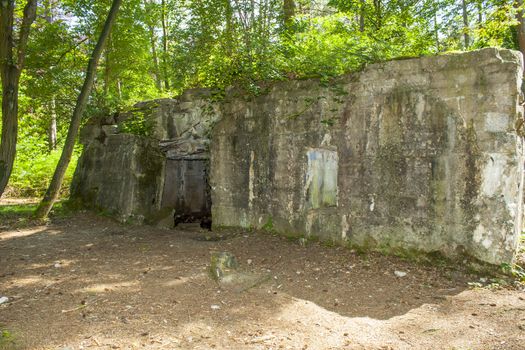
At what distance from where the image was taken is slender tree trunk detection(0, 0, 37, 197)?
7148mm

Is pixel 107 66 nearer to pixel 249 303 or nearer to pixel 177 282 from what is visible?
pixel 177 282

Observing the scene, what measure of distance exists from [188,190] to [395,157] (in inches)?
243

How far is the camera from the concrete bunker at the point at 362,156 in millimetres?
4539

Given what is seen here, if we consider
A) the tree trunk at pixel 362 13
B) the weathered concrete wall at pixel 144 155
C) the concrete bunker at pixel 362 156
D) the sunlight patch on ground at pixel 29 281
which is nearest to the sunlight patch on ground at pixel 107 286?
the sunlight patch on ground at pixel 29 281

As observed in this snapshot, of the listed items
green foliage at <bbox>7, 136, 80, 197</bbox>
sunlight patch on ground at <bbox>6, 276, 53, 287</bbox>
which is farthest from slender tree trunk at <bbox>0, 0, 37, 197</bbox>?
green foliage at <bbox>7, 136, 80, 197</bbox>

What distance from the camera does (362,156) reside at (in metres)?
5.60

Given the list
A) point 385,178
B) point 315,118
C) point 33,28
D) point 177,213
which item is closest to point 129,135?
point 177,213

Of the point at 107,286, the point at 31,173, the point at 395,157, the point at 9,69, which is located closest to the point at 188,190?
the point at 9,69

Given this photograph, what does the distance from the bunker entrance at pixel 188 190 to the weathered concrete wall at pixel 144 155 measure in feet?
0.15

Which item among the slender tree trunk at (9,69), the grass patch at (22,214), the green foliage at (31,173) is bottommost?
the grass patch at (22,214)

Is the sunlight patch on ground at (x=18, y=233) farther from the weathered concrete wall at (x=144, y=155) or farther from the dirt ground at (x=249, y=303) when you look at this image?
the weathered concrete wall at (x=144, y=155)

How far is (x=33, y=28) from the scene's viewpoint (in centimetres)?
834

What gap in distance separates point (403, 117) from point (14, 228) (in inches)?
299

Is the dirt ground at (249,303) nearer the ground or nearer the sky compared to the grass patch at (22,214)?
nearer the ground
